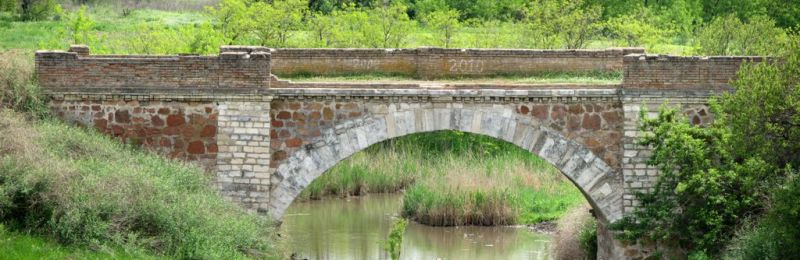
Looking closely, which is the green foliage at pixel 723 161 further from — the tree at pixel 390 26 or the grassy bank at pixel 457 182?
the tree at pixel 390 26

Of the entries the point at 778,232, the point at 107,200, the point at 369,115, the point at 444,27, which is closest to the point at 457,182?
the point at 369,115

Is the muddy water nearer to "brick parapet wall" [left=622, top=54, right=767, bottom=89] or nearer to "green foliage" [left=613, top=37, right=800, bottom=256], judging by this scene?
"green foliage" [left=613, top=37, right=800, bottom=256]

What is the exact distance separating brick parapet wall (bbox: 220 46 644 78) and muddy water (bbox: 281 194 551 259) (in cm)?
336

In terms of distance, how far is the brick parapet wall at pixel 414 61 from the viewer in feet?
91.0

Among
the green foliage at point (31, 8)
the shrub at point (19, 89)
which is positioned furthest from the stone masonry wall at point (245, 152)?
the green foliage at point (31, 8)

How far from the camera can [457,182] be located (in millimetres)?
30906

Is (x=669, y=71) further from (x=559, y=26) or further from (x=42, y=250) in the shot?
(x=559, y=26)

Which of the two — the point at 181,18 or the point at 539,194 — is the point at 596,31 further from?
the point at 181,18

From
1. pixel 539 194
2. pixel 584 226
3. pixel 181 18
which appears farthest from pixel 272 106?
pixel 181 18

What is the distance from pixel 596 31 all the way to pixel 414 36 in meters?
5.72

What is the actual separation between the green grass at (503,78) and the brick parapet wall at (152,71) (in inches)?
159

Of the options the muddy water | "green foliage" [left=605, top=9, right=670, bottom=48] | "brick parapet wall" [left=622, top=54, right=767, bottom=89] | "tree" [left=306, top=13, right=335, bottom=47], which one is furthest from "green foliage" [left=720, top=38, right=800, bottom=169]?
"tree" [left=306, top=13, right=335, bottom=47]

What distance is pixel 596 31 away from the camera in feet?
143

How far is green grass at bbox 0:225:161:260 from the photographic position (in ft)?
60.7
